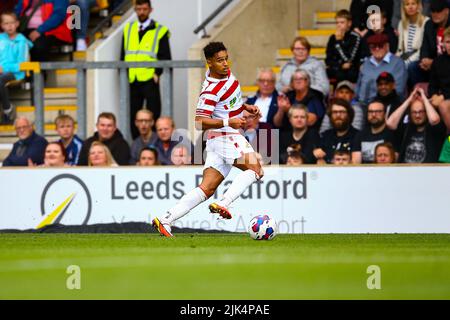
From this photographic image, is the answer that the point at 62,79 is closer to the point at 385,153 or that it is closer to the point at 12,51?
the point at 12,51

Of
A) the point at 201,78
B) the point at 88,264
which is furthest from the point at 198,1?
the point at 88,264

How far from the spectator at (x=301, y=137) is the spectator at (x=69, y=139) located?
312 cm

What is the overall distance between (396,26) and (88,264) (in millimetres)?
9600

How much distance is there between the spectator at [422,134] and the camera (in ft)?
59.8

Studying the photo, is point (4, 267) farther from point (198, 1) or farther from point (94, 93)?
point (198, 1)

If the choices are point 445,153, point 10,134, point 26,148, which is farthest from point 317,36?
point 10,134

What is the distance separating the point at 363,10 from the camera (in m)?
19.9

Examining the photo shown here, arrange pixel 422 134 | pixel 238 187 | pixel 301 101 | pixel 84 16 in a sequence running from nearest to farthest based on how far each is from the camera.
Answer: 1. pixel 238 187
2. pixel 422 134
3. pixel 301 101
4. pixel 84 16

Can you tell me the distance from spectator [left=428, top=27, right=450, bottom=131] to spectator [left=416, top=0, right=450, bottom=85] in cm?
41

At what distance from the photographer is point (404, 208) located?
1792 centimetres

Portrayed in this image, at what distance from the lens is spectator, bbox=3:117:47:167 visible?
20.0 metres

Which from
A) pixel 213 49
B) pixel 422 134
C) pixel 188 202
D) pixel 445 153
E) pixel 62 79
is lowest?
pixel 188 202

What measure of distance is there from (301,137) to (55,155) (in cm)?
352
